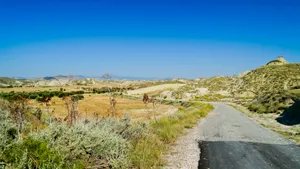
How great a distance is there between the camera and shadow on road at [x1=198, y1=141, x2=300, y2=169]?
35.0ft

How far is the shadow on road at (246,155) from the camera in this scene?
10664mm

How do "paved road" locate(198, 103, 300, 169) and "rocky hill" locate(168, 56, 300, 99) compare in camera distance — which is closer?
"paved road" locate(198, 103, 300, 169)

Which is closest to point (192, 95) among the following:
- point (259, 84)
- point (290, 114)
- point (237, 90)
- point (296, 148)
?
point (237, 90)

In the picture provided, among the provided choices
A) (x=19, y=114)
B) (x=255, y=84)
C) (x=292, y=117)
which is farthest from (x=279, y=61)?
(x=19, y=114)

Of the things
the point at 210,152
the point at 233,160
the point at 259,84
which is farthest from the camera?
the point at 259,84

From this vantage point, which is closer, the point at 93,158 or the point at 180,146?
the point at 93,158

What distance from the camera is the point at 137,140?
12.1 m

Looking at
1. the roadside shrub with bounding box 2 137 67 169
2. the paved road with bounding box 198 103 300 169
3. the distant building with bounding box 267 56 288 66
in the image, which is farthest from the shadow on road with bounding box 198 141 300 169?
the distant building with bounding box 267 56 288 66

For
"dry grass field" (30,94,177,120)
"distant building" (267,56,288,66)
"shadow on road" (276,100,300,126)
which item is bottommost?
"dry grass field" (30,94,177,120)

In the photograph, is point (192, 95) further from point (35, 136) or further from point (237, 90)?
point (35, 136)

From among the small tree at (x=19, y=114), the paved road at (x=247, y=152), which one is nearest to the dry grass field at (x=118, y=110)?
the paved road at (x=247, y=152)

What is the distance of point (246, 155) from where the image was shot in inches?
488

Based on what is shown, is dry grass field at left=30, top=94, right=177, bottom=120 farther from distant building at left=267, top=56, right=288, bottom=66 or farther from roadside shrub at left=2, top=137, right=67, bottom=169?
distant building at left=267, top=56, right=288, bottom=66

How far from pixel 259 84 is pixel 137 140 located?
77.3 metres
